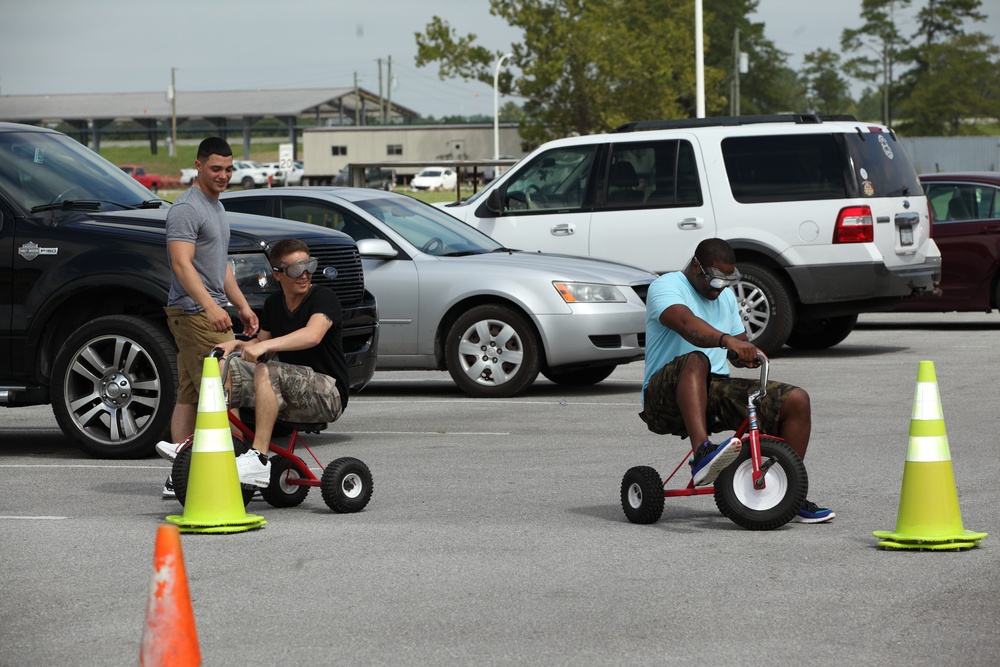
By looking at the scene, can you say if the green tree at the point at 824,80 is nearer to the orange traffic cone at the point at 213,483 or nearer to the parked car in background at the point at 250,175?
the parked car in background at the point at 250,175

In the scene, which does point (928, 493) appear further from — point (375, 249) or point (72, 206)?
point (375, 249)

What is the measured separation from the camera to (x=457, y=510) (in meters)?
7.38

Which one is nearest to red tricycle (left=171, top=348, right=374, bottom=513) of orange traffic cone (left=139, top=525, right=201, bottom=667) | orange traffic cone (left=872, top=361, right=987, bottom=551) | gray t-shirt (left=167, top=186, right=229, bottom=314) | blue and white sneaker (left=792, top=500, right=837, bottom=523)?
gray t-shirt (left=167, top=186, right=229, bottom=314)

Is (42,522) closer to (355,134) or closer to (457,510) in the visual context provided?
(457,510)

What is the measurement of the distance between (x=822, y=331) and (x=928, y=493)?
972 cm

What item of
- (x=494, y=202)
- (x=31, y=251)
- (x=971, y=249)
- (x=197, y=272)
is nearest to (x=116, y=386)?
(x=31, y=251)

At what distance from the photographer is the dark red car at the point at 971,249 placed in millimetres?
16562

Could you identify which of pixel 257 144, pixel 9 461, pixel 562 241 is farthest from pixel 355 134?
pixel 9 461

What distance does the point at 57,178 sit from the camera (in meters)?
9.80

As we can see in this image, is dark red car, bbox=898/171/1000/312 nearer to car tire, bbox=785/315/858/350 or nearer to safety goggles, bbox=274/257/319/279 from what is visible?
car tire, bbox=785/315/858/350

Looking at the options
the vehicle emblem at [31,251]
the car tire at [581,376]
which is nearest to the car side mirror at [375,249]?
the car tire at [581,376]

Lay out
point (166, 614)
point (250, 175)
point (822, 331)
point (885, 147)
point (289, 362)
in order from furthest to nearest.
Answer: point (250, 175), point (822, 331), point (885, 147), point (289, 362), point (166, 614)

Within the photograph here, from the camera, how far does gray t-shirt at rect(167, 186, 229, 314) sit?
7902 mm

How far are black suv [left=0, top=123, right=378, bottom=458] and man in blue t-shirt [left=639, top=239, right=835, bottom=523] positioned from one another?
8.52 ft
